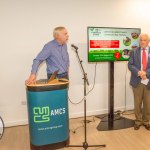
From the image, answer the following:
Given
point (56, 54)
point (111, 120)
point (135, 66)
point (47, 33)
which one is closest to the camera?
point (56, 54)

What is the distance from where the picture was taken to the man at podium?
271 centimetres

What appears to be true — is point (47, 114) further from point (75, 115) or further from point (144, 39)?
point (144, 39)

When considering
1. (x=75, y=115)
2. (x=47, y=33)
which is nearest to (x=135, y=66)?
(x=75, y=115)

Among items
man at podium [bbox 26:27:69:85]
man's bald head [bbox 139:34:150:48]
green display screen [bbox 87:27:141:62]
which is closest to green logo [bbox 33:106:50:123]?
man at podium [bbox 26:27:69:85]

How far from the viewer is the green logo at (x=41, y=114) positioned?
247 cm

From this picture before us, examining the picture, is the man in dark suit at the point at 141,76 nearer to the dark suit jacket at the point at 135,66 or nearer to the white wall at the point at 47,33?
the dark suit jacket at the point at 135,66

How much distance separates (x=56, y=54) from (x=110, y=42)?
3.99 ft

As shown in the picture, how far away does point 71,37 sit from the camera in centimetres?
364

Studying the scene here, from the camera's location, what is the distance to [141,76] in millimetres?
3070

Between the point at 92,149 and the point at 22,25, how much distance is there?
2.28m

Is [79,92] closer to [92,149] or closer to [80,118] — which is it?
[80,118]

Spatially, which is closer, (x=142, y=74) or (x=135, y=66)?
(x=142, y=74)

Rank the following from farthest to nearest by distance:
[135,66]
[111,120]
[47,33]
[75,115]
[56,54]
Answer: [75,115] < [111,120] < [47,33] < [135,66] < [56,54]

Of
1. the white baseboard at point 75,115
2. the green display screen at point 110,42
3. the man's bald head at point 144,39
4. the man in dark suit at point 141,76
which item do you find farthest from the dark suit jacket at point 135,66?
the white baseboard at point 75,115
